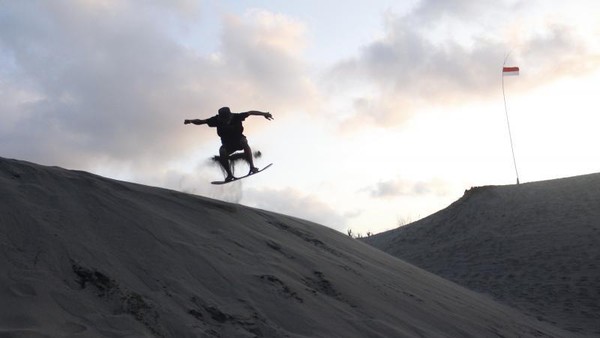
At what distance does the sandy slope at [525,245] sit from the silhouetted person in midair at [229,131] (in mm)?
6474

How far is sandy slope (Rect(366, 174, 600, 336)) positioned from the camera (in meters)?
14.4

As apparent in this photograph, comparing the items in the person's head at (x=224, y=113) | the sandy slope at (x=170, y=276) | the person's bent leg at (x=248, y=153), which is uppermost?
the person's head at (x=224, y=113)

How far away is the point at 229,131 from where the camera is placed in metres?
10.4

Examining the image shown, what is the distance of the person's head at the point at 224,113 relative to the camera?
10.3m

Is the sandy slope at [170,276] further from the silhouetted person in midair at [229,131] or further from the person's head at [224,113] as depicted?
the person's head at [224,113]

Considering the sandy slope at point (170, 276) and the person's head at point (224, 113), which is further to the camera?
the person's head at point (224, 113)

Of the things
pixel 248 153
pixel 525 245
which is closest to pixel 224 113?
pixel 248 153

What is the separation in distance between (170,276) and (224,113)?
482 cm

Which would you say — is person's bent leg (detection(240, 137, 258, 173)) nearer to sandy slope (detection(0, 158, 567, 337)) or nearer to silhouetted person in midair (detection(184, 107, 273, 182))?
silhouetted person in midair (detection(184, 107, 273, 182))

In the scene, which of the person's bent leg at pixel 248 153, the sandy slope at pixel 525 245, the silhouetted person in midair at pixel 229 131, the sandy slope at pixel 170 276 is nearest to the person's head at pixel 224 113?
the silhouetted person in midair at pixel 229 131

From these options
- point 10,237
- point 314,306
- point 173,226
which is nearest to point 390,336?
point 314,306

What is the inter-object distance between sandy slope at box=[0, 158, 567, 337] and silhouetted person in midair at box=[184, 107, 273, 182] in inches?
69.0

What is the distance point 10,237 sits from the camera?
543 centimetres

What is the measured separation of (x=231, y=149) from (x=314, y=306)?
15.3 feet
